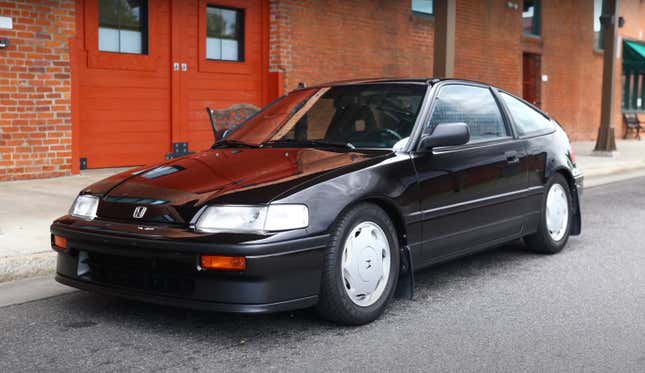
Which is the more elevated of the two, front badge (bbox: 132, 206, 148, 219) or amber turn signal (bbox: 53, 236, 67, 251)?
front badge (bbox: 132, 206, 148, 219)

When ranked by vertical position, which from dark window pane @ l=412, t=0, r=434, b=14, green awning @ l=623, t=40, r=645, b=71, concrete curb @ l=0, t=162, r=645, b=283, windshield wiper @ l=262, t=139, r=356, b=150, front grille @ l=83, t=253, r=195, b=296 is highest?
dark window pane @ l=412, t=0, r=434, b=14

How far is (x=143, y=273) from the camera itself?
4.10 m

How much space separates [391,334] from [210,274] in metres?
1.02

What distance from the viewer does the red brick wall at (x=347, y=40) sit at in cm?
1307

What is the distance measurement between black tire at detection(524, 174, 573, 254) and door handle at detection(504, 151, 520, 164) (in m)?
0.56

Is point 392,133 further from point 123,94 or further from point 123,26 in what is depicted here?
point 123,26

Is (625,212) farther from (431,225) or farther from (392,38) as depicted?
(392,38)

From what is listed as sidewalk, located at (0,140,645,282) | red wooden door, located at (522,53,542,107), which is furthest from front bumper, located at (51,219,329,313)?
red wooden door, located at (522,53,542,107)

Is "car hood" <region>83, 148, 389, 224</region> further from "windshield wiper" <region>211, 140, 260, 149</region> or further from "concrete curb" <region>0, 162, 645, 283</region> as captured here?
"concrete curb" <region>0, 162, 645, 283</region>

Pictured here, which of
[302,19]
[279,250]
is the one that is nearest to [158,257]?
[279,250]

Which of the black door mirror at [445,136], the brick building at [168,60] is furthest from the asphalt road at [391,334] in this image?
the brick building at [168,60]

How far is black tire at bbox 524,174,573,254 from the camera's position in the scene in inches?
249

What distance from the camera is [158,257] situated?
13.1 ft

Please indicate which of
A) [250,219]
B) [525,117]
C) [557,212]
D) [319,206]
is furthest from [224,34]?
[250,219]
